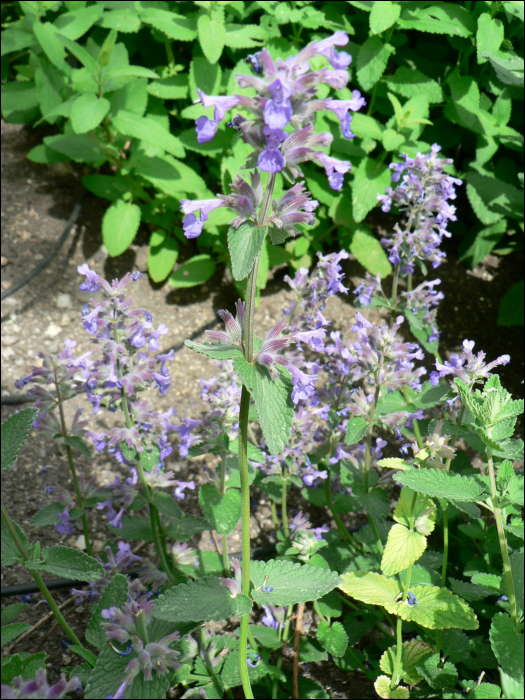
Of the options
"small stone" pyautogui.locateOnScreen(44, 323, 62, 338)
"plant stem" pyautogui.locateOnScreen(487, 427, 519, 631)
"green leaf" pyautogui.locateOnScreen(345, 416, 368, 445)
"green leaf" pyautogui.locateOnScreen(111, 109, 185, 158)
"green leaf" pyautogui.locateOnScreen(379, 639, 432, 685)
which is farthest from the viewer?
"small stone" pyautogui.locateOnScreen(44, 323, 62, 338)

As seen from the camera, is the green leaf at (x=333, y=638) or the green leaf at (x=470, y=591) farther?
the green leaf at (x=333, y=638)

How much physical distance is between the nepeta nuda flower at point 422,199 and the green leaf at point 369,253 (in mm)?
910

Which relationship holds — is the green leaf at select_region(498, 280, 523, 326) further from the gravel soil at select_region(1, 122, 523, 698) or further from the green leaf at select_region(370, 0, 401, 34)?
the green leaf at select_region(370, 0, 401, 34)

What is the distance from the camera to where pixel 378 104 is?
3445 mm

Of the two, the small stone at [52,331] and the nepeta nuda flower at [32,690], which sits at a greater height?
the nepeta nuda flower at [32,690]

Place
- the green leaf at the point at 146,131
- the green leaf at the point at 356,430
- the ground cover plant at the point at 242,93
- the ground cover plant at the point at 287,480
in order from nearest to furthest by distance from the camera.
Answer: the ground cover plant at the point at 287,480, the green leaf at the point at 356,430, the green leaf at the point at 146,131, the ground cover plant at the point at 242,93

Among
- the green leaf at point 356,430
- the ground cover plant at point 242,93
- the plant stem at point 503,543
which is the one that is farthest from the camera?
the ground cover plant at point 242,93

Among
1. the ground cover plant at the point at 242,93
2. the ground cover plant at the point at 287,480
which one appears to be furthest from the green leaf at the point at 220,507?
the ground cover plant at the point at 242,93

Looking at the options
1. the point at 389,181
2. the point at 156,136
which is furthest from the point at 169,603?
the point at 389,181

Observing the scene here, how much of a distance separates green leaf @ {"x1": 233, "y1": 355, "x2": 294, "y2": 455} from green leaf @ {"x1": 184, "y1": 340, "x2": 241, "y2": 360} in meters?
0.02

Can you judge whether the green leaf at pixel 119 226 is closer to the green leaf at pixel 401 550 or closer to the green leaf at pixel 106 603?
the green leaf at pixel 106 603

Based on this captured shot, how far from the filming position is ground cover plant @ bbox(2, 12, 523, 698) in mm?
1083

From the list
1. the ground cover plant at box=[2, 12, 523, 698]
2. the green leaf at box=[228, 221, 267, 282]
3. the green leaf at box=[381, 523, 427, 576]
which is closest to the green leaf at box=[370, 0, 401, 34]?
the ground cover plant at box=[2, 12, 523, 698]

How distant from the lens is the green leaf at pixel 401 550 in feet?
4.83
